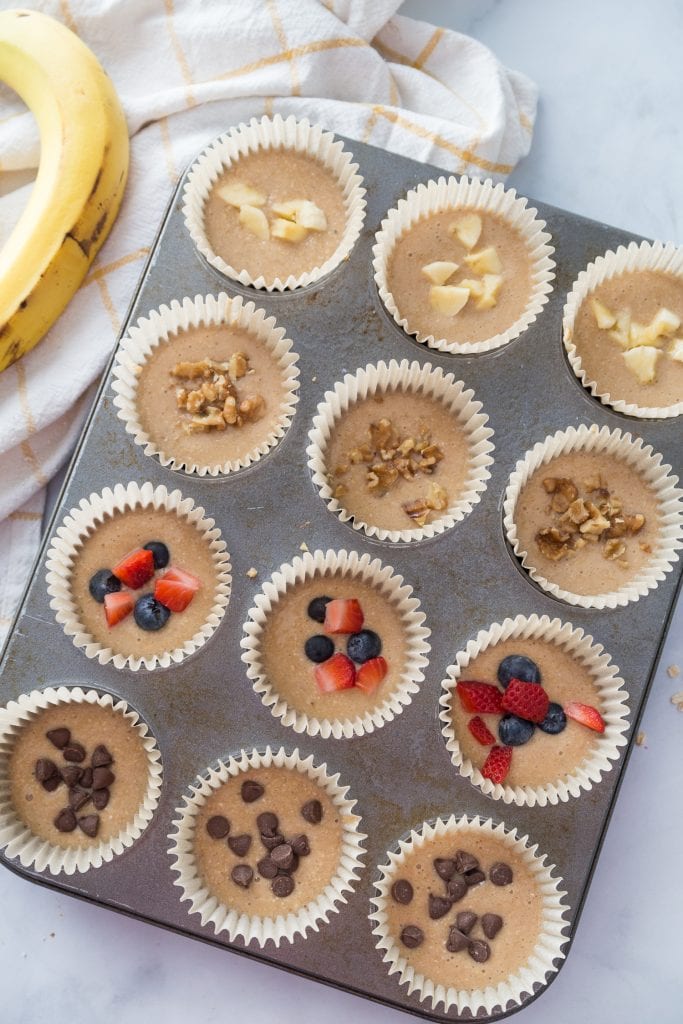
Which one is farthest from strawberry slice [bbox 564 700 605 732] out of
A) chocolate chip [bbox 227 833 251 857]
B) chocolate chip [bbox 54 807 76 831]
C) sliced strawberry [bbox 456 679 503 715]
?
chocolate chip [bbox 54 807 76 831]

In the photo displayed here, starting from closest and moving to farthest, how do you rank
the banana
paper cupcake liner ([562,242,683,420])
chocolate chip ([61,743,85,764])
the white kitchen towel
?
the banana
chocolate chip ([61,743,85,764])
paper cupcake liner ([562,242,683,420])
the white kitchen towel

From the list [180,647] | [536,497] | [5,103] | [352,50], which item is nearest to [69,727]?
[180,647]

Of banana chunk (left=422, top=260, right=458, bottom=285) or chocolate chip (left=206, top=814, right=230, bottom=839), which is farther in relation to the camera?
banana chunk (left=422, top=260, right=458, bottom=285)

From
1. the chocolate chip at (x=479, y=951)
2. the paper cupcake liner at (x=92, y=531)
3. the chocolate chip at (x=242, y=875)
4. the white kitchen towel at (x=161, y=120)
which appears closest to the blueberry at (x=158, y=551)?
the paper cupcake liner at (x=92, y=531)

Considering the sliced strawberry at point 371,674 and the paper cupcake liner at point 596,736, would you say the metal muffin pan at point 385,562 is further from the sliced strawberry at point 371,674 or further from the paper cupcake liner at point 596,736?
the sliced strawberry at point 371,674

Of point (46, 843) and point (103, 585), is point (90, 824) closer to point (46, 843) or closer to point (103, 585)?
point (46, 843)

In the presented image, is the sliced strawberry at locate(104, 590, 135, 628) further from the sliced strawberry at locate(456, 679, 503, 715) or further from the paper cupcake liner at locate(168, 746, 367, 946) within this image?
the sliced strawberry at locate(456, 679, 503, 715)
